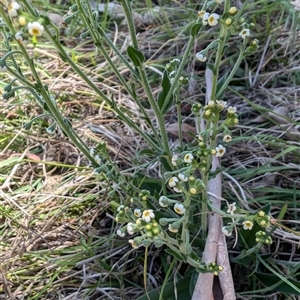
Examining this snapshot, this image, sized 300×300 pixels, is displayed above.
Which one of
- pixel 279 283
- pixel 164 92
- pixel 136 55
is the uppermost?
pixel 136 55

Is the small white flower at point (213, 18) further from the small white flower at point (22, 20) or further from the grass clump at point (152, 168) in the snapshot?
the small white flower at point (22, 20)

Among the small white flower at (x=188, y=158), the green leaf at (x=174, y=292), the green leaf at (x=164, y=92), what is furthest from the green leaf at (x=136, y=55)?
the green leaf at (x=174, y=292)

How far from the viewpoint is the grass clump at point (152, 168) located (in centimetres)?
101

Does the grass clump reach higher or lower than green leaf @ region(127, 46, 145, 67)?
lower

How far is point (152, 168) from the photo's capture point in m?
1.51

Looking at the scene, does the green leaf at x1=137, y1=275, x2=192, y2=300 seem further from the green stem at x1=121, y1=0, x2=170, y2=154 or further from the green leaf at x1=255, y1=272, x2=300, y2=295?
the green stem at x1=121, y1=0, x2=170, y2=154

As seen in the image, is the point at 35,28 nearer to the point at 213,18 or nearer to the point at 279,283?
the point at 213,18

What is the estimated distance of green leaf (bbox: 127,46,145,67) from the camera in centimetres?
106

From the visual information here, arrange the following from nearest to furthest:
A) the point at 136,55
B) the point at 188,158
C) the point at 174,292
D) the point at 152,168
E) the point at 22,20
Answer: the point at 22,20, the point at 188,158, the point at 136,55, the point at 174,292, the point at 152,168

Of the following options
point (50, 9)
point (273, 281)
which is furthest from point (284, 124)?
point (50, 9)

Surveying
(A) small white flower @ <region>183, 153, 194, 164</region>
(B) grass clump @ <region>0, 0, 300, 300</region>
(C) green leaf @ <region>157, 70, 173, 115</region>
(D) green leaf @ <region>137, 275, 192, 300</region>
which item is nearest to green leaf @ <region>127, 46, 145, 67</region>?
(B) grass clump @ <region>0, 0, 300, 300</region>

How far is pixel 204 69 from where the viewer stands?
194cm

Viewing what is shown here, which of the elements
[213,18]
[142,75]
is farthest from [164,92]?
[213,18]

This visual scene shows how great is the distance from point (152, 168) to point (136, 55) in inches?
20.1
